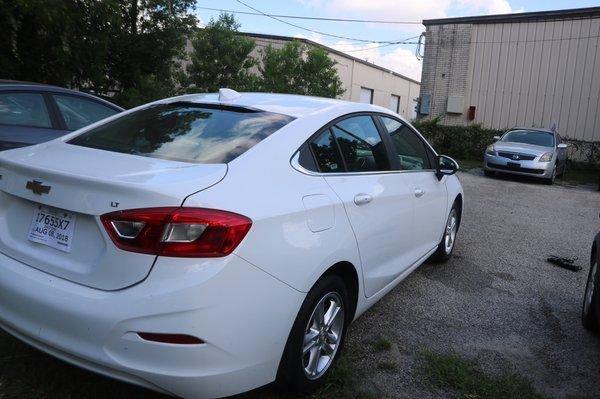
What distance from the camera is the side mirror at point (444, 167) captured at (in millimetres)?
4594

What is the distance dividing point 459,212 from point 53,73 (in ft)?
32.5

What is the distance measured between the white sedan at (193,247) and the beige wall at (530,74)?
1899 cm

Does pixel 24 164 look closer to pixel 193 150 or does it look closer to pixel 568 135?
pixel 193 150

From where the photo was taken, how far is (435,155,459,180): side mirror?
4594 millimetres

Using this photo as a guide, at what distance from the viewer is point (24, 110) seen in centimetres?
529

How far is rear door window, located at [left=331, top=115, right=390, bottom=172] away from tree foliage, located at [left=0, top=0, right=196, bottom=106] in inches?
324

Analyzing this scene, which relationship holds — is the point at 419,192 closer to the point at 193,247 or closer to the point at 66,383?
the point at 193,247

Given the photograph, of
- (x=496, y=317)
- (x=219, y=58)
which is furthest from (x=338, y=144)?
Answer: (x=219, y=58)

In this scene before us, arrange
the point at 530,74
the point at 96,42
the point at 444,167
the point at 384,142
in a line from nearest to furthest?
the point at 384,142
the point at 444,167
the point at 96,42
the point at 530,74

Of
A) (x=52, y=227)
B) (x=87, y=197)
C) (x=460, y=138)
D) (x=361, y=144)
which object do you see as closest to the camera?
(x=87, y=197)

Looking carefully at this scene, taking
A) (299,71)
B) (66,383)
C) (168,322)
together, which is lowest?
(66,383)

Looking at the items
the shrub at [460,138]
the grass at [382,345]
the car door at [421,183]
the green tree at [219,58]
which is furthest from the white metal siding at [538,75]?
the grass at [382,345]

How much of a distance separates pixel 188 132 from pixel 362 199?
1.05 meters

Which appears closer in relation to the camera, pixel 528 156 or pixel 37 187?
A: pixel 37 187
